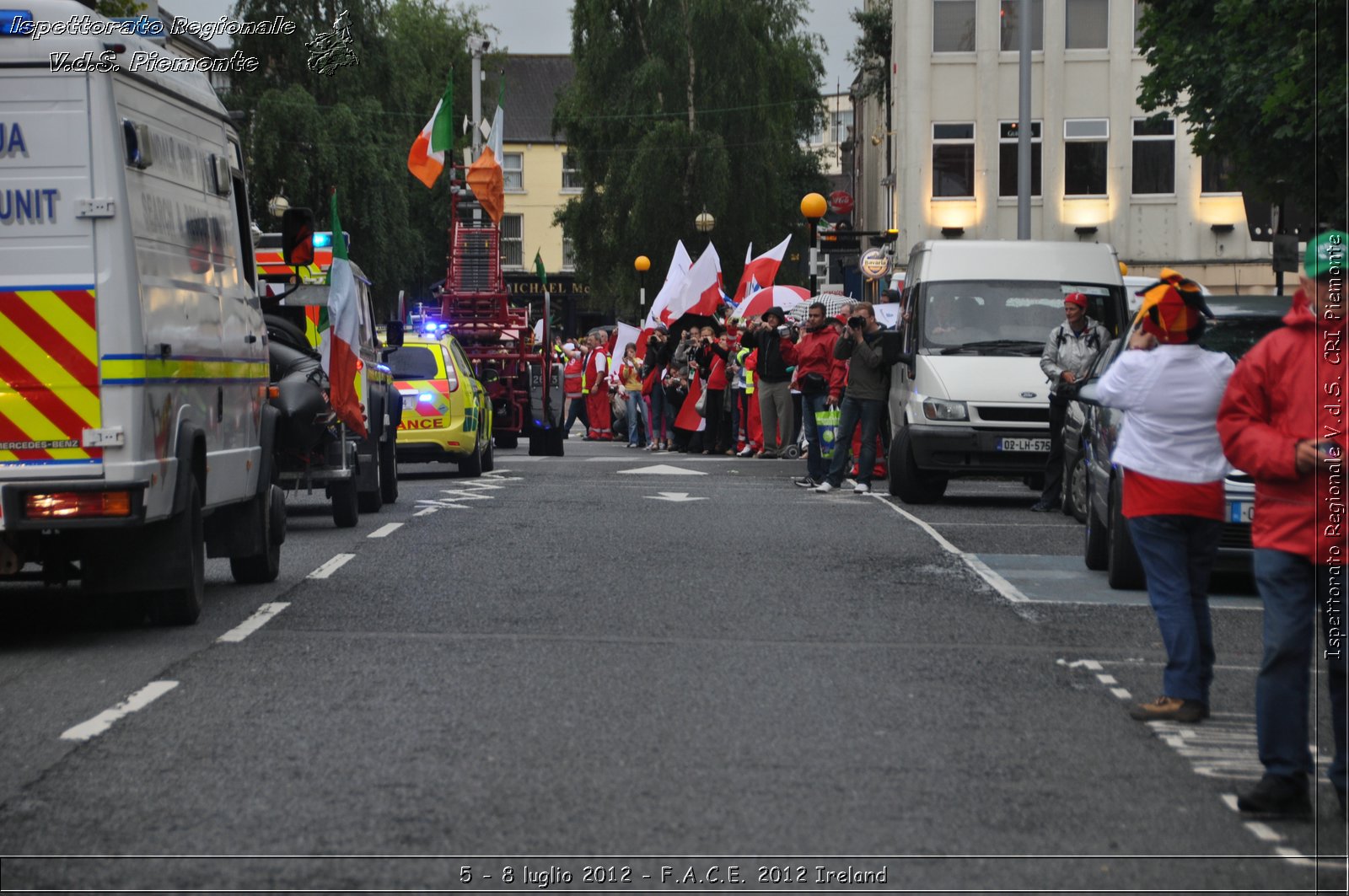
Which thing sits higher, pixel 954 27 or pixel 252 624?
pixel 954 27

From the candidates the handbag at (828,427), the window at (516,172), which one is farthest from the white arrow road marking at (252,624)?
the window at (516,172)

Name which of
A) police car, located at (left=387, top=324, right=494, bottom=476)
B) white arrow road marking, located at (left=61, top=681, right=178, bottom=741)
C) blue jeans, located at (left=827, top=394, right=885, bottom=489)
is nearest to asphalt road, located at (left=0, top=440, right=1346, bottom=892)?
white arrow road marking, located at (left=61, top=681, right=178, bottom=741)

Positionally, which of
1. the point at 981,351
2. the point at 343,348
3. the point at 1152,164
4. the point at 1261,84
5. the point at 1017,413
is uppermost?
the point at 1152,164

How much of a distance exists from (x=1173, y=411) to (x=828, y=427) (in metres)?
14.9

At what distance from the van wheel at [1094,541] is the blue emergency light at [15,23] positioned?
7.37 m

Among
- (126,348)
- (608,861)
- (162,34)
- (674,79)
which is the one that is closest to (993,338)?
(162,34)

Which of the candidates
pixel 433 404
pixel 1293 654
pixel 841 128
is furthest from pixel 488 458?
pixel 841 128

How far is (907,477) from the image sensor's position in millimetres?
19422

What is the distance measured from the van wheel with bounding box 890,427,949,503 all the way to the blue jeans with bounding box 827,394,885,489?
69 centimetres

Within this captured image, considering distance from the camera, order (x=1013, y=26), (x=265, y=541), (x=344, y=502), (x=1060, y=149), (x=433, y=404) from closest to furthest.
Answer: (x=265, y=541), (x=344, y=502), (x=433, y=404), (x=1013, y=26), (x=1060, y=149)

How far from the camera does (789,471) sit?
82.0 feet

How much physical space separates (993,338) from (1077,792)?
13309 millimetres

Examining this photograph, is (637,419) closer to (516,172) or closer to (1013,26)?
(1013,26)

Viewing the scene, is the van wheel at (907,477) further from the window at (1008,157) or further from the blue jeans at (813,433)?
the window at (1008,157)
